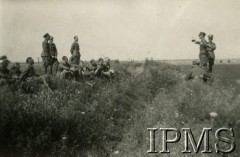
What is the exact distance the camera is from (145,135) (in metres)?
10.9

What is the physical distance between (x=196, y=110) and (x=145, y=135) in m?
1.88

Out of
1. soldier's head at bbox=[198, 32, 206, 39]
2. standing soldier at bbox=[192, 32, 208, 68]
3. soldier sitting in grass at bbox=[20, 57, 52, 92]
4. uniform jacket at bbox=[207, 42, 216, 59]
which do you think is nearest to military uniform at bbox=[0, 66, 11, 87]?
soldier sitting in grass at bbox=[20, 57, 52, 92]

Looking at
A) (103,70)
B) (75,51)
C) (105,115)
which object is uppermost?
(75,51)

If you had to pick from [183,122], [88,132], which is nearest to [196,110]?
[183,122]

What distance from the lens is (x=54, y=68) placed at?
15.9 m

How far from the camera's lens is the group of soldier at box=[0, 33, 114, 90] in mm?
11336

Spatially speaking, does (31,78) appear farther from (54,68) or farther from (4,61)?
(54,68)

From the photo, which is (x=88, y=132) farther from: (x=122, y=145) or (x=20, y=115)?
(x=20, y=115)

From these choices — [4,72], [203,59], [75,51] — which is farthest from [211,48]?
[4,72]

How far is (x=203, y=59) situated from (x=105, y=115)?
207 inches

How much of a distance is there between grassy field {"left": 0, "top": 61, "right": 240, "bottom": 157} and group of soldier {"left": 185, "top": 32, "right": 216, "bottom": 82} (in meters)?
0.52

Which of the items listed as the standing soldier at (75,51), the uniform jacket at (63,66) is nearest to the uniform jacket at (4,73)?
the uniform jacket at (63,66)

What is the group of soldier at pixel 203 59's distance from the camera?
560 inches

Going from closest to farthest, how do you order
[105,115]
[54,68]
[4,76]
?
[4,76], [105,115], [54,68]
